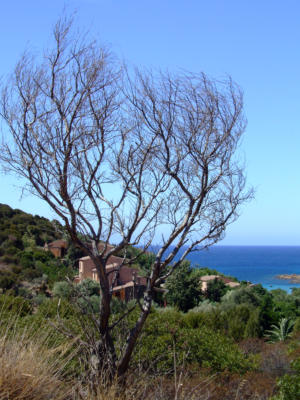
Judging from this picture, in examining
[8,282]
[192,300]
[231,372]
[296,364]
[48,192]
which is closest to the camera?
[48,192]

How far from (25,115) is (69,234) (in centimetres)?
174

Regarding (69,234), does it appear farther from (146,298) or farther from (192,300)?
(192,300)

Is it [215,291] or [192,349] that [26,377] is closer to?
[192,349]

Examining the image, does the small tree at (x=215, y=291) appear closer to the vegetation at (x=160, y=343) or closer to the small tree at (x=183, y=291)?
the vegetation at (x=160, y=343)

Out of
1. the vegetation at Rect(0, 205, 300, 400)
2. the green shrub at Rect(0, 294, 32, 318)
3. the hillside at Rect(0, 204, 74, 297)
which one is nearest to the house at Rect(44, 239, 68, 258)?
the hillside at Rect(0, 204, 74, 297)

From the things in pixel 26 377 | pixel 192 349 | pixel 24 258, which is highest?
pixel 24 258

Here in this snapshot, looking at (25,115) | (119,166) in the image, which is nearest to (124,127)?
(119,166)

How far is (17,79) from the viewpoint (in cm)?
620

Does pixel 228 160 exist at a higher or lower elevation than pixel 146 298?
higher

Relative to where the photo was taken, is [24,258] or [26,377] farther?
[24,258]

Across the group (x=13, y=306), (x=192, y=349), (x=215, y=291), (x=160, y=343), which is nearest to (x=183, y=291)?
(x=215, y=291)

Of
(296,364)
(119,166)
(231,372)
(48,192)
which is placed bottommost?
(231,372)

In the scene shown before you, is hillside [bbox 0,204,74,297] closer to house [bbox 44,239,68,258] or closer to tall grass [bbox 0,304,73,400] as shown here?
house [bbox 44,239,68,258]

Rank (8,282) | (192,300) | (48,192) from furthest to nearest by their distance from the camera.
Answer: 1. (8,282)
2. (192,300)
3. (48,192)
